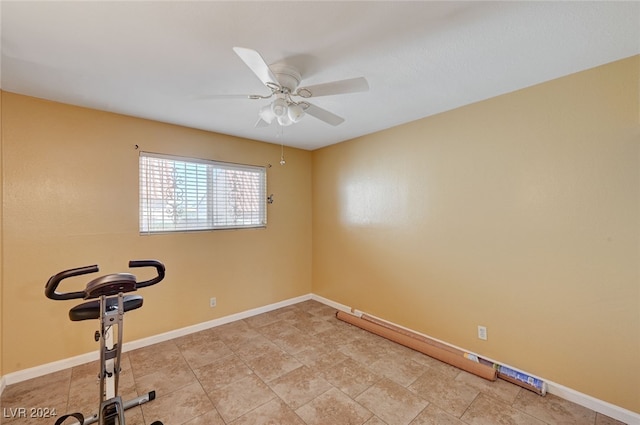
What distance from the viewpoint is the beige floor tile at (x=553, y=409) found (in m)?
1.82

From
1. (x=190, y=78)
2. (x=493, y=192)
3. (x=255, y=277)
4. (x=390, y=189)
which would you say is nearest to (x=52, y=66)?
(x=190, y=78)

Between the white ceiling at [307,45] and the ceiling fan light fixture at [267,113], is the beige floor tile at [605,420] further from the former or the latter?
the ceiling fan light fixture at [267,113]

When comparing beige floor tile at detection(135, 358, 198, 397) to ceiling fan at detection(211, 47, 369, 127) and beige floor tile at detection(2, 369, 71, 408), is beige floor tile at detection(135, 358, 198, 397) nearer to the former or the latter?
beige floor tile at detection(2, 369, 71, 408)

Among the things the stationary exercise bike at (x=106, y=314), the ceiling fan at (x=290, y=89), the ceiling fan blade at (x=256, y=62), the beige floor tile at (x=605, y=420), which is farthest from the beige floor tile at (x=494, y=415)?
the ceiling fan blade at (x=256, y=62)

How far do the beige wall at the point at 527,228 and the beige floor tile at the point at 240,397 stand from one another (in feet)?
5.76

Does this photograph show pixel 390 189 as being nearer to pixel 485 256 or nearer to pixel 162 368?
pixel 485 256

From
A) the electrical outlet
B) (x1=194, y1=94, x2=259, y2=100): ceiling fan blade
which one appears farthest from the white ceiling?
the electrical outlet

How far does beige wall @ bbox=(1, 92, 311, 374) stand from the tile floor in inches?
15.2

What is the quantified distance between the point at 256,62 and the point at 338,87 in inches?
20.4

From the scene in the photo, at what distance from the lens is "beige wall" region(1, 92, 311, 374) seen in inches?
88.6

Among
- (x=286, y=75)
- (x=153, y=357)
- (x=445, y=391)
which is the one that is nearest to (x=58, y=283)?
(x=153, y=357)

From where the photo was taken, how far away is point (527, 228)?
2205 mm

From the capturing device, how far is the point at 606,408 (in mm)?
1853

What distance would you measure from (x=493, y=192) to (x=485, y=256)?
0.60 metres
